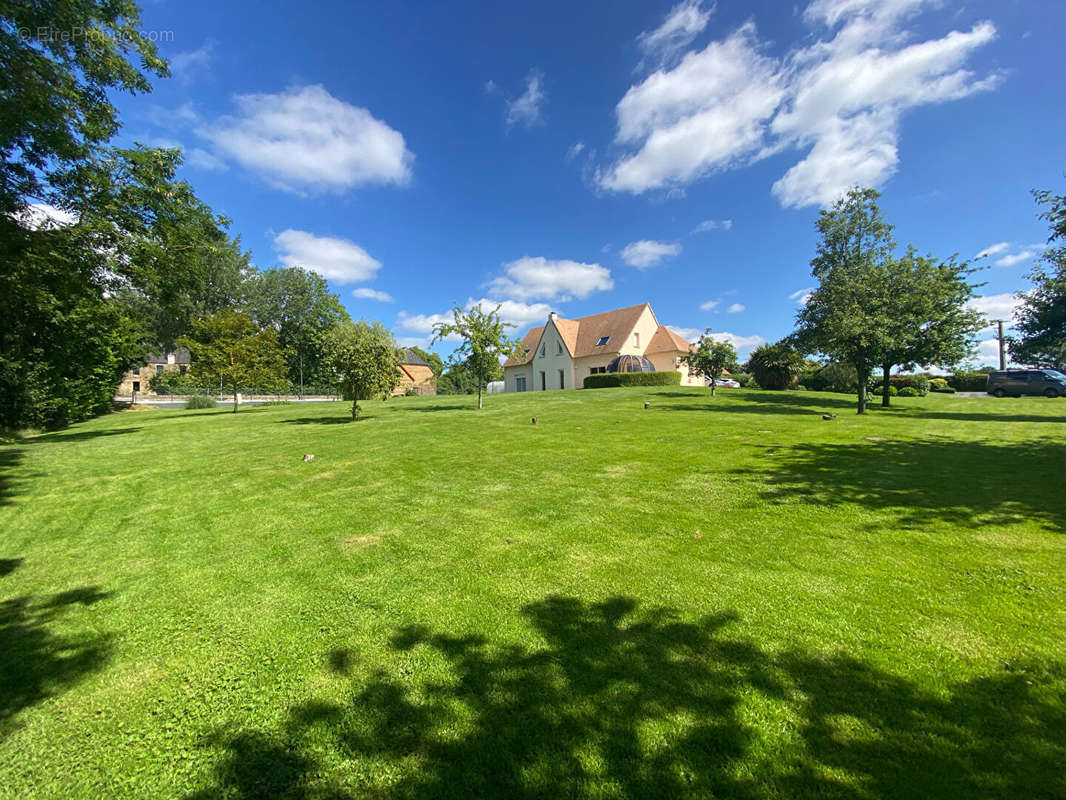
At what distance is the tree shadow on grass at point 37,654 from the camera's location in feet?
9.23

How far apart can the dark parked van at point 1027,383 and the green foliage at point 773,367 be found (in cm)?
1177

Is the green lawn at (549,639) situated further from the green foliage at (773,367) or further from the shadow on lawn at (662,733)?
the green foliage at (773,367)

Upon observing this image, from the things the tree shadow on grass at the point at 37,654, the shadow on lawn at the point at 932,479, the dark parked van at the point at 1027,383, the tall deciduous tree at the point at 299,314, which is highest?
the tall deciduous tree at the point at 299,314

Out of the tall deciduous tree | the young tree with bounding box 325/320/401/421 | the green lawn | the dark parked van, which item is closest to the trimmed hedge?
the dark parked van

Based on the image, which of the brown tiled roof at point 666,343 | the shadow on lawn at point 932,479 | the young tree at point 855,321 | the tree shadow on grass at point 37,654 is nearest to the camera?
the tree shadow on grass at point 37,654

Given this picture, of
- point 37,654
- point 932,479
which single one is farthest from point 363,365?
point 932,479

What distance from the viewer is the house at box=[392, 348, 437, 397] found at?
202 feet

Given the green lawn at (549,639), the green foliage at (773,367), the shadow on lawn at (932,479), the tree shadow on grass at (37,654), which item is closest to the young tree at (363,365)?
the green lawn at (549,639)

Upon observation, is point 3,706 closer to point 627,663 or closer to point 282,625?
point 282,625

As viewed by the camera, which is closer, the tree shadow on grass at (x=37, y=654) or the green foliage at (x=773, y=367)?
the tree shadow on grass at (x=37, y=654)

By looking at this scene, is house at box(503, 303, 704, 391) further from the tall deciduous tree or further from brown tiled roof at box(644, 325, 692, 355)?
the tall deciduous tree

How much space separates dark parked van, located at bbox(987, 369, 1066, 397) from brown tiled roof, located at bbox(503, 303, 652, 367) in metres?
26.0

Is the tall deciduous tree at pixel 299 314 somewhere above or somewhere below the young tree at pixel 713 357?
above

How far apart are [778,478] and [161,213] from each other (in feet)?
51.5
